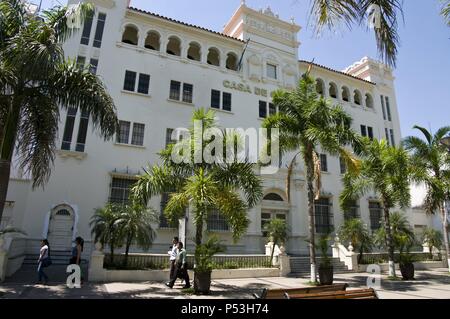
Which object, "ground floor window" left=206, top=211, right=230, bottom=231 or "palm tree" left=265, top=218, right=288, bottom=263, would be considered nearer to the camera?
"palm tree" left=265, top=218, right=288, bottom=263

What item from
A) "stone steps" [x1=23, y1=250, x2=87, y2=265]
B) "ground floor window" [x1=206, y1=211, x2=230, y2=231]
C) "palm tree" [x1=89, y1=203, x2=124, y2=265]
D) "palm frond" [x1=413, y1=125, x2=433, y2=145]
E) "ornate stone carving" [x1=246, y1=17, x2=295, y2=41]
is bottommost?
"stone steps" [x1=23, y1=250, x2=87, y2=265]

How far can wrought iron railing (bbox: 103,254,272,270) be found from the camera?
1334cm

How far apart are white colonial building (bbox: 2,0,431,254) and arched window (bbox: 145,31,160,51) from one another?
0.07 meters

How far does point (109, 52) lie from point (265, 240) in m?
15.3

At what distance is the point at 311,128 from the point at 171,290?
27.3 feet

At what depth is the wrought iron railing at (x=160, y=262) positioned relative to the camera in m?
13.3

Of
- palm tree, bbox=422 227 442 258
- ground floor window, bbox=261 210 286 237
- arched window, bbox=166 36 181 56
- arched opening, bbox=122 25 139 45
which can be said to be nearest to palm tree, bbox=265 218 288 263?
ground floor window, bbox=261 210 286 237

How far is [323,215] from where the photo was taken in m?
24.4

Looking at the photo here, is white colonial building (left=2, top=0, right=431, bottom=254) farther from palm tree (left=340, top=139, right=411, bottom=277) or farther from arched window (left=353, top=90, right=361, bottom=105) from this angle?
palm tree (left=340, top=139, right=411, bottom=277)

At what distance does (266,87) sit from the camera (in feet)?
81.1

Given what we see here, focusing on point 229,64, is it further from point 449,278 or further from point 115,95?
point 449,278

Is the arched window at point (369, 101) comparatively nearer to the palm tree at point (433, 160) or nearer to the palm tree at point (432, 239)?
the palm tree at point (433, 160)

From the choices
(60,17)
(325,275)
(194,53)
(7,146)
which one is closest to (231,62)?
(194,53)

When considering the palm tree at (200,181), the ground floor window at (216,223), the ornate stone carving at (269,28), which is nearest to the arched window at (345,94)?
the ornate stone carving at (269,28)
